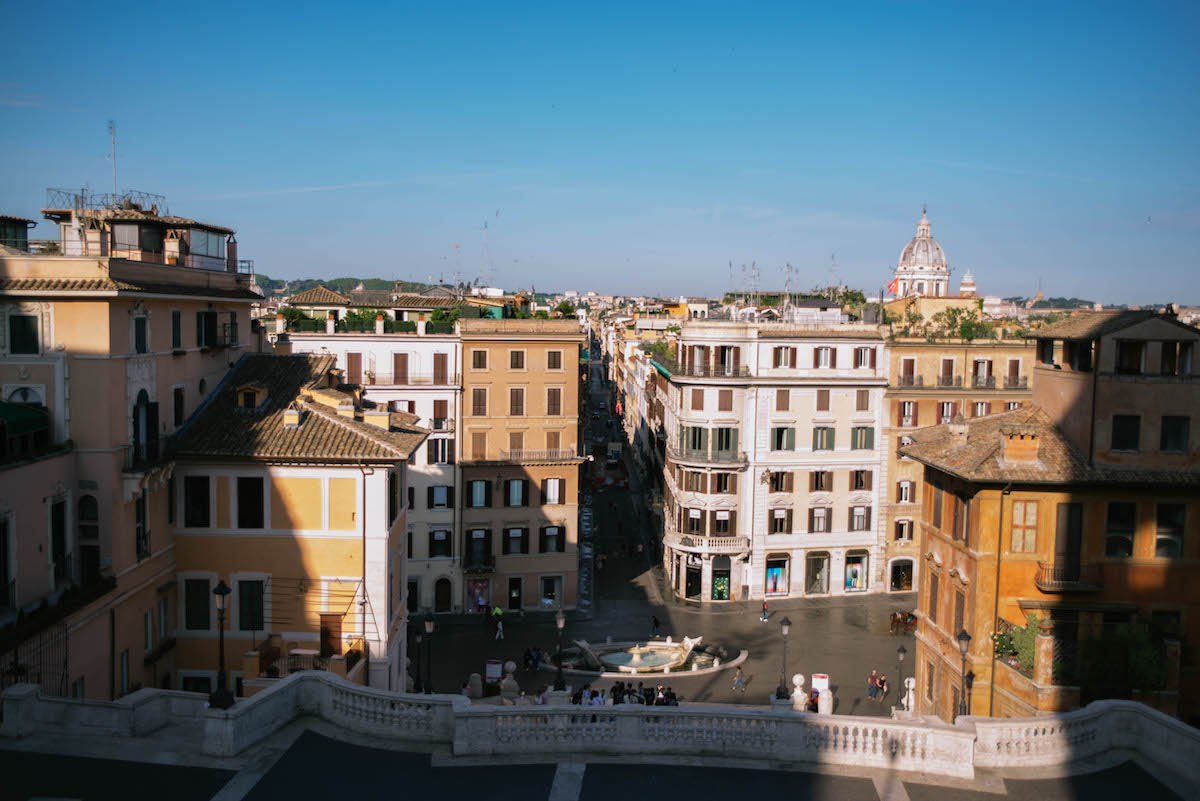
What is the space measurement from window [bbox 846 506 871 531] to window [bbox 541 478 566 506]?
16976mm

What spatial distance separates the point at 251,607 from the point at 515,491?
23752mm

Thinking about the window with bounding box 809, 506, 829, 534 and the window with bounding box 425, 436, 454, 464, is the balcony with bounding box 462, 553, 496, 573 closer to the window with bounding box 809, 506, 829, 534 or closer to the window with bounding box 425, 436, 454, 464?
the window with bounding box 425, 436, 454, 464

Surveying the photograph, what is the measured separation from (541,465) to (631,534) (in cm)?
2117

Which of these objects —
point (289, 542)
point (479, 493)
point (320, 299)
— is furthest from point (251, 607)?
point (320, 299)

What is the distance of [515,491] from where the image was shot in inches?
2016

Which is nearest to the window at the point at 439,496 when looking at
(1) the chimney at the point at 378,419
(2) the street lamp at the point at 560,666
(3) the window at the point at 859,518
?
(2) the street lamp at the point at 560,666

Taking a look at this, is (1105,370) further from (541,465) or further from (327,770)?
(541,465)

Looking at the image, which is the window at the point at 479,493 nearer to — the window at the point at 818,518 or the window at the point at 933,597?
the window at the point at 818,518

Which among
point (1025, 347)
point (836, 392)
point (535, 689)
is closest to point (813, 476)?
point (836, 392)

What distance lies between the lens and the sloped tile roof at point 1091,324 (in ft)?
94.3

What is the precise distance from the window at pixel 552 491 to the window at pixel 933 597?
22840 mm

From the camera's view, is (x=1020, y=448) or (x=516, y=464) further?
(x=516, y=464)

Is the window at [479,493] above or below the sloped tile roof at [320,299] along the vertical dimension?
below

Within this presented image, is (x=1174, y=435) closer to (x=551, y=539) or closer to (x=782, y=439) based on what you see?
(x=782, y=439)
